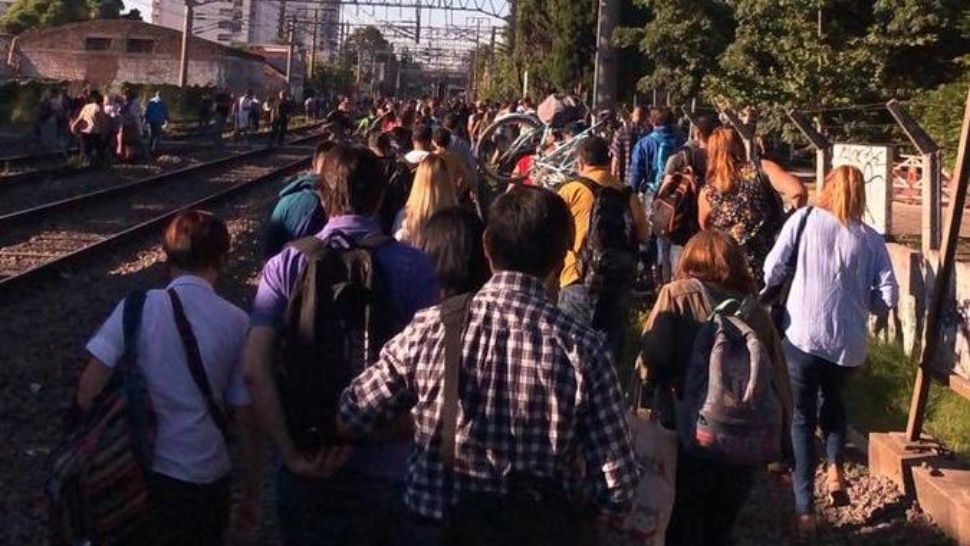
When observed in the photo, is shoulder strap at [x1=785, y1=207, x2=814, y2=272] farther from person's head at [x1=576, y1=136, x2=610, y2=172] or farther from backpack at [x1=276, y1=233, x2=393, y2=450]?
backpack at [x1=276, y1=233, x2=393, y2=450]

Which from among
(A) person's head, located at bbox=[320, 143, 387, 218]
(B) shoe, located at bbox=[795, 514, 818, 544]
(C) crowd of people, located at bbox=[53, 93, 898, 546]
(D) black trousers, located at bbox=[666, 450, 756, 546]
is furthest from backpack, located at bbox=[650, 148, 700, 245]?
(A) person's head, located at bbox=[320, 143, 387, 218]

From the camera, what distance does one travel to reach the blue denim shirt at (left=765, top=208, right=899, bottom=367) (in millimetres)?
6879

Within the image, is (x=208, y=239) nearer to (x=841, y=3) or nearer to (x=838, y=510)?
(x=838, y=510)

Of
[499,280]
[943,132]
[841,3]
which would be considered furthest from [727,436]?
[841,3]

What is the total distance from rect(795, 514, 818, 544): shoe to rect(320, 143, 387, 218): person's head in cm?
319

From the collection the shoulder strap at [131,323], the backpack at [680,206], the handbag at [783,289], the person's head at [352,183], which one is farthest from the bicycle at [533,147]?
the shoulder strap at [131,323]

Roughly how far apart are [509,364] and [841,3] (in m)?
23.6

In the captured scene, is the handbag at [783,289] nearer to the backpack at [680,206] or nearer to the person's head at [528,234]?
the backpack at [680,206]

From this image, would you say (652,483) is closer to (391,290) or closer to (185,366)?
(391,290)

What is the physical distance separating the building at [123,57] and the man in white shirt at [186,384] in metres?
81.6

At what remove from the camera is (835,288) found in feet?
22.6

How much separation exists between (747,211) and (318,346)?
184 inches

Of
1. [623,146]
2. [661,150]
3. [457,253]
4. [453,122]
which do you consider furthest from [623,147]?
[457,253]

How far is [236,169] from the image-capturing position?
3547cm
